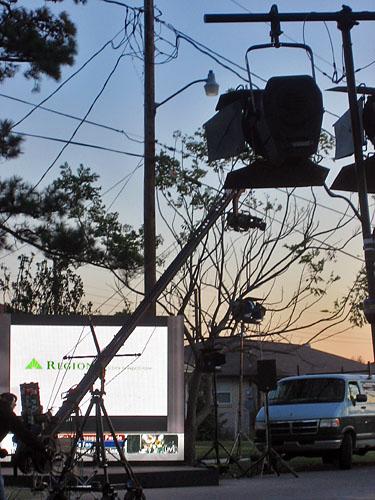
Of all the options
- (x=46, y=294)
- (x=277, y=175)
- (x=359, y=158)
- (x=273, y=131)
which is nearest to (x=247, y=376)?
(x=46, y=294)

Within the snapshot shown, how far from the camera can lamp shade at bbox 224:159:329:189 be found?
5207 millimetres

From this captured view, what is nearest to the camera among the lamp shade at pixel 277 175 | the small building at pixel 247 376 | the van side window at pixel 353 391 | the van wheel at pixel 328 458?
the lamp shade at pixel 277 175

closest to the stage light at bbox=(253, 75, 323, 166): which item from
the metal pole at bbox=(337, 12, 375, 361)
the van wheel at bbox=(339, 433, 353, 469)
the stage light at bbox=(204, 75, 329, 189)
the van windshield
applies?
the stage light at bbox=(204, 75, 329, 189)

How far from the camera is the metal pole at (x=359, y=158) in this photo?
18.7 ft

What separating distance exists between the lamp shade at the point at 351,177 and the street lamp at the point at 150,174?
8.89 metres

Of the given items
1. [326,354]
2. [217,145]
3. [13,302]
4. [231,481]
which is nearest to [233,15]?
[217,145]

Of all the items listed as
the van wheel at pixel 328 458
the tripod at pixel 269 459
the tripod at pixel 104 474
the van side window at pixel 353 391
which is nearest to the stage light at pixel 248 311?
the tripod at pixel 269 459

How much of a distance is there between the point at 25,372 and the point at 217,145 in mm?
10550

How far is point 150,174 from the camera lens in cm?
1578

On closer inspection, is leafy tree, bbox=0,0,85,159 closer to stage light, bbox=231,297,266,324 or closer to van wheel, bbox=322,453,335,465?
stage light, bbox=231,297,266,324

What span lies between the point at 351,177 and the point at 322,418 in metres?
11.7

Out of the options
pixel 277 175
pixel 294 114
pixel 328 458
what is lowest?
pixel 328 458

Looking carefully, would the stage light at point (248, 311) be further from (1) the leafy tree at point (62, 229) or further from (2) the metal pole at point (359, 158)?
(2) the metal pole at point (359, 158)

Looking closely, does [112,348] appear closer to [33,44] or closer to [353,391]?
[33,44]
